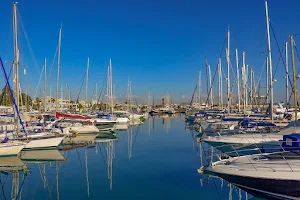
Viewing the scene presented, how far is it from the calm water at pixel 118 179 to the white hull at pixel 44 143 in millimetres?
2264

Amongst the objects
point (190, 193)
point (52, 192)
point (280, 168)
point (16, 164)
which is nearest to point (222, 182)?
point (190, 193)

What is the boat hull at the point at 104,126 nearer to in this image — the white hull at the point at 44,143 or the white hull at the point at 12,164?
the white hull at the point at 44,143

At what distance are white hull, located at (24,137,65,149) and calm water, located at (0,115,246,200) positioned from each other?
226 cm

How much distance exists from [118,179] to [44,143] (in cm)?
1137

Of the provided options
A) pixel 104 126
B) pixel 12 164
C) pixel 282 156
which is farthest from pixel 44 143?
pixel 282 156

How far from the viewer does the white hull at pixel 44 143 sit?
77.4ft

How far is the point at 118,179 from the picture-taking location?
15.6 metres

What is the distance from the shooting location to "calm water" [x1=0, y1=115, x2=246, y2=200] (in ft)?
42.3

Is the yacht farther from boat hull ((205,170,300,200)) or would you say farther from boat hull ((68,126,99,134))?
boat hull ((68,126,99,134))

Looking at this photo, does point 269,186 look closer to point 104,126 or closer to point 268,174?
point 268,174

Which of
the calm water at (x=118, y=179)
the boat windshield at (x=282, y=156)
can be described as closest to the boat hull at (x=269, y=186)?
the calm water at (x=118, y=179)

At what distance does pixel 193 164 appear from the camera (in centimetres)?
1873

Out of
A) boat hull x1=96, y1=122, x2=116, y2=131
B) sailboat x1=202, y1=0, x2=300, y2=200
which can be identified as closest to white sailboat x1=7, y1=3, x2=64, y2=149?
boat hull x1=96, y1=122, x2=116, y2=131

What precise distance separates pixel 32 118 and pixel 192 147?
2578 centimetres
